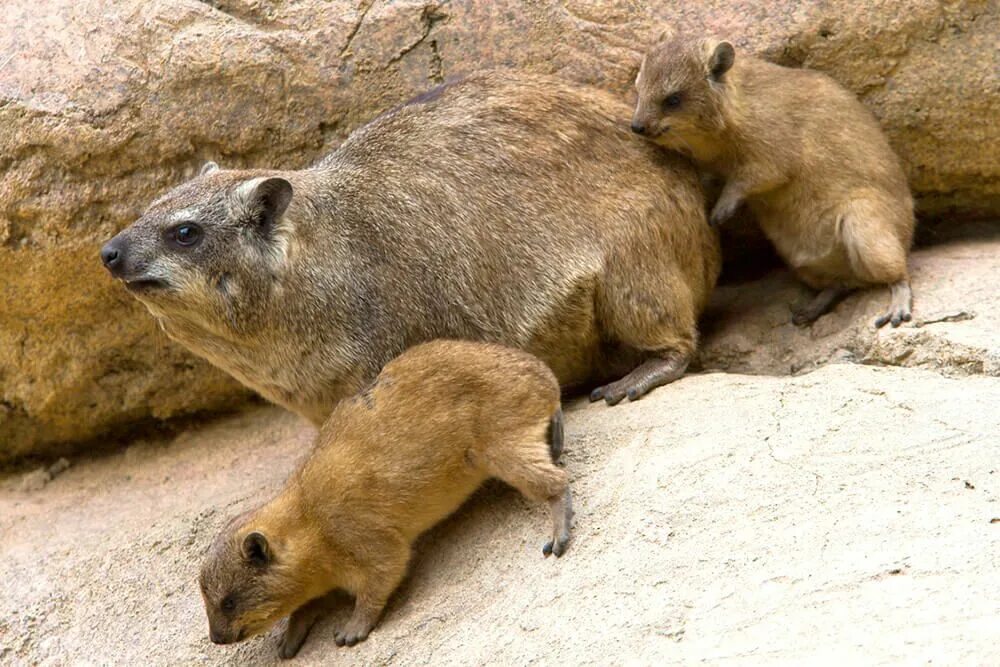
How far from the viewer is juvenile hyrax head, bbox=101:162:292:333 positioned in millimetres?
5043

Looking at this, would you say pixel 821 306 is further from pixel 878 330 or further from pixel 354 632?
pixel 354 632

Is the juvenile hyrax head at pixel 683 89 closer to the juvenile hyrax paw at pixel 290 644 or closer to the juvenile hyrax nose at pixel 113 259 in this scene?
the juvenile hyrax nose at pixel 113 259

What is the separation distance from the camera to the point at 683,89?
5.76 meters

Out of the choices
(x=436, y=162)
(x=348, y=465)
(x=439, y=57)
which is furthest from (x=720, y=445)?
(x=439, y=57)

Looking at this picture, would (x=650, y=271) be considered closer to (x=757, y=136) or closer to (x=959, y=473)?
(x=757, y=136)

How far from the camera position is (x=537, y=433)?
4.86 metres

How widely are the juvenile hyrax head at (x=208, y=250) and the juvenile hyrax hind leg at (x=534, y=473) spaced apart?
52.0 inches

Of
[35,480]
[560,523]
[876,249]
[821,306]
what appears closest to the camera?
[560,523]

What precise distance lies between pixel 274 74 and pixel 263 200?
3.82 ft

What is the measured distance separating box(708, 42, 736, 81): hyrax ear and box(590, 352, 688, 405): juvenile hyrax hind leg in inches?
54.8

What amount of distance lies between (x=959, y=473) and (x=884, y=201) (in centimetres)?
197

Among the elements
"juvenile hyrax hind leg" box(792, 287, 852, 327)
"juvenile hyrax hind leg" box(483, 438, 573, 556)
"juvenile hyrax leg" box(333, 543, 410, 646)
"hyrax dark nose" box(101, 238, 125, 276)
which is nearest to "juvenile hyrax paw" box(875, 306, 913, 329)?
"juvenile hyrax hind leg" box(792, 287, 852, 327)

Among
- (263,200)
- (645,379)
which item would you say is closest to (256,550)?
(263,200)

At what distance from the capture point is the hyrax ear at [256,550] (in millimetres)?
4684
